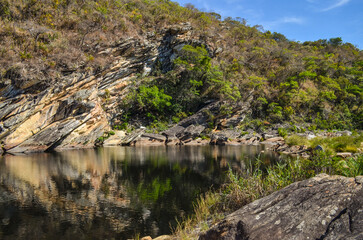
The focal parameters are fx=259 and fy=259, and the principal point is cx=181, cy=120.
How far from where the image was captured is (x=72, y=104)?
3591cm

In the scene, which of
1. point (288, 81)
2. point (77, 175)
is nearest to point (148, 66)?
point (288, 81)

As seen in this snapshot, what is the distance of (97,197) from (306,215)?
10.9 metres

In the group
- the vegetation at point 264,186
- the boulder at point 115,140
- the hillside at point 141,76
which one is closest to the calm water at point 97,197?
the vegetation at point 264,186

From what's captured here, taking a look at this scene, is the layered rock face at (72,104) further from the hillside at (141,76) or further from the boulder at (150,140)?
the boulder at (150,140)

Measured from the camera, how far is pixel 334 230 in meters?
3.43

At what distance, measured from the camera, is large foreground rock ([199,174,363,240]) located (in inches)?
137

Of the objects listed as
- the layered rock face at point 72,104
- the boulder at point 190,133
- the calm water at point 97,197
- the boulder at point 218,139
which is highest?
the layered rock face at point 72,104

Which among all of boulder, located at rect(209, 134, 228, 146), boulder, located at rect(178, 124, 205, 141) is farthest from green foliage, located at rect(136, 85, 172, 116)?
boulder, located at rect(209, 134, 228, 146)

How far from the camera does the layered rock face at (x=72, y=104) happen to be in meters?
31.4

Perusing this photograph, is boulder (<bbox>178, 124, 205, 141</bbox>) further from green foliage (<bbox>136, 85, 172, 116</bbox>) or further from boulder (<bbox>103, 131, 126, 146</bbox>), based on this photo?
boulder (<bbox>103, 131, 126, 146</bbox>)

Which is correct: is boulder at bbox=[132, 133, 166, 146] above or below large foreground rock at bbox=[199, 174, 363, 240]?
below

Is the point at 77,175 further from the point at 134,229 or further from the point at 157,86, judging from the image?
the point at 157,86

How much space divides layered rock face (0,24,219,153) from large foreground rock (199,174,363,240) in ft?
106

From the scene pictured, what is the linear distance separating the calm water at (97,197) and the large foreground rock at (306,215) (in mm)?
5313
